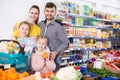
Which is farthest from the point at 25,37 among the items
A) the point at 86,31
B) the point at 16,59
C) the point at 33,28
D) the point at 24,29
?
the point at 86,31

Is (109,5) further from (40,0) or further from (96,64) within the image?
(96,64)

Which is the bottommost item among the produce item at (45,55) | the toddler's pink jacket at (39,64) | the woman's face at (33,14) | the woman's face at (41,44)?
the toddler's pink jacket at (39,64)

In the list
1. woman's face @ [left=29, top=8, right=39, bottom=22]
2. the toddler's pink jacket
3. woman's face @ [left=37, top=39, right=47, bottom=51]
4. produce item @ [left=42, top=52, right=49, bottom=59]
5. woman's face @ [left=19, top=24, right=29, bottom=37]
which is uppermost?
woman's face @ [left=29, top=8, right=39, bottom=22]

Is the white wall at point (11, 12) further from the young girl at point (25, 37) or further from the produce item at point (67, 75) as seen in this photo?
the produce item at point (67, 75)

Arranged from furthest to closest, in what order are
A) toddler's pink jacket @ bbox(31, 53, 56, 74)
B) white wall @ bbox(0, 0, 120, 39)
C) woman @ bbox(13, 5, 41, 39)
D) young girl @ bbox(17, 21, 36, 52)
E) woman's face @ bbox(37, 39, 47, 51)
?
white wall @ bbox(0, 0, 120, 39), woman @ bbox(13, 5, 41, 39), young girl @ bbox(17, 21, 36, 52), woman's face @ bbox(37, 39, 47, 51), toddler's pink jacket @ bbox(31, 53, 56, 74)

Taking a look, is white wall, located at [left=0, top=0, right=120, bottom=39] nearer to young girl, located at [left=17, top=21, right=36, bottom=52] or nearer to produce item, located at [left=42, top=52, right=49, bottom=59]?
young girl, located at [left=17, top=21, right=36, bottom=52]

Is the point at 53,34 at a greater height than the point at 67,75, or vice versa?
the point at 53,34

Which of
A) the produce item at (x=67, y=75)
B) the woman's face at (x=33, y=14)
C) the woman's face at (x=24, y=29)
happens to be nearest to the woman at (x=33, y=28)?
the woman's face at (x=33, y=14)

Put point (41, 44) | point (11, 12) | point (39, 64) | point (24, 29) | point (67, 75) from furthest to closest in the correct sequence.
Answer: point (11, 12), point (24, 29), point (41, 44), point (39, 64), point (67, 75)

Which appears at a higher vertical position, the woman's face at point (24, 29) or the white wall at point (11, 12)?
the white wall at point (11, 12)

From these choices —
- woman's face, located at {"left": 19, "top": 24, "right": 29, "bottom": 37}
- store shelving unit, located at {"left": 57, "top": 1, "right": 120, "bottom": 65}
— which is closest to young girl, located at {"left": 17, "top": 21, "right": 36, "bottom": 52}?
woman's face, located at {"left": 19, "top": 24, "right": 29, "bottom": 37}

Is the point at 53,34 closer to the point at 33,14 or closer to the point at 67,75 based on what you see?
the point at 33,14

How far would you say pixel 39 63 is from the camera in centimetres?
315

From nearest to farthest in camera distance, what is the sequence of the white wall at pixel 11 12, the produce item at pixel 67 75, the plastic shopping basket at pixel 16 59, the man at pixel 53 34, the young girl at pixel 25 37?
the produce item at pixel 67 75
the plastic shopping basket at pixel 16 59
the young girl at pixel 25 37
the man at pixel 53 34
the white wall at pixel 11 12
